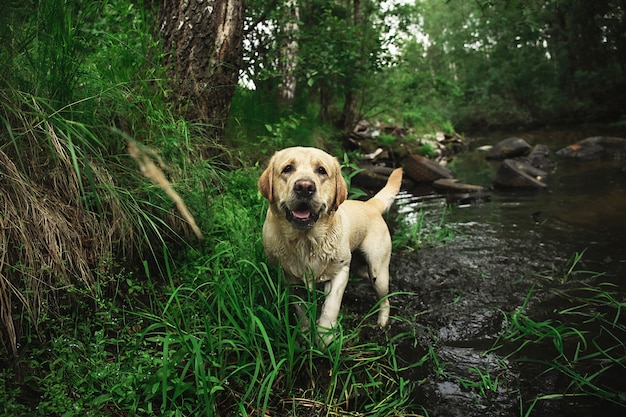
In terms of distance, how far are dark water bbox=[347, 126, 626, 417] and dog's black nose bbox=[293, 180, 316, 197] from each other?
118 centimetres

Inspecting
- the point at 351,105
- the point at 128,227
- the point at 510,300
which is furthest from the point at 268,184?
the point at 351,105

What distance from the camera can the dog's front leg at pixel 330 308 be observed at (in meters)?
2.44

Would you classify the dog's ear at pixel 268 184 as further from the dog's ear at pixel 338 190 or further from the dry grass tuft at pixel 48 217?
the dry grass tuft at pixel 48 217

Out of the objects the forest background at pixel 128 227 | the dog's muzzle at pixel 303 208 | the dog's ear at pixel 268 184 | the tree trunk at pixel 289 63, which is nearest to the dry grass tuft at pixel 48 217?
the forest background at pixel 128 227

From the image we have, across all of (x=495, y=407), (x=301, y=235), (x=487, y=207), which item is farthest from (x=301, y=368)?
(x=487, y=207)

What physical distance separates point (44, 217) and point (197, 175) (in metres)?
1.09

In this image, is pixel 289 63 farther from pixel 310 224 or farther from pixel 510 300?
pixel 510 300

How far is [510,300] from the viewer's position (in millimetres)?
3434

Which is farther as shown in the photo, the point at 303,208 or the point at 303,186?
the point at 303,208

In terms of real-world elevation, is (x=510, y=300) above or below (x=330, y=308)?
below

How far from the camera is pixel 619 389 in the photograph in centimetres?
227

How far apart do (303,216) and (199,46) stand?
7.04 ft

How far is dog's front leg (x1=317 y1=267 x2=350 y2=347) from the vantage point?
2.44 metres

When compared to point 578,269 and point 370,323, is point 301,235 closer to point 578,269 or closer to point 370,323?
point 370,323
